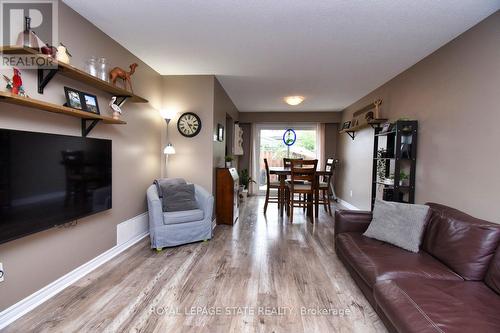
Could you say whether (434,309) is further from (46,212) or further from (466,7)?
(46,212)

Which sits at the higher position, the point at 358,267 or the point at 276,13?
the point at 276,13

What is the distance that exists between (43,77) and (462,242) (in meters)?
3.50

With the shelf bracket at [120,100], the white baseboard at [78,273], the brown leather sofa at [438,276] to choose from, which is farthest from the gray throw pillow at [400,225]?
the shelf bracket at [120,100]

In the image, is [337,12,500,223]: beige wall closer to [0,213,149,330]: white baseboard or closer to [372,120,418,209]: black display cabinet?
[372,120,418,209]: black display cabinet

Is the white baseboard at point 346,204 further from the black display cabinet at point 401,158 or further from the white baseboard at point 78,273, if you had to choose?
the white baseboard at point 78,273

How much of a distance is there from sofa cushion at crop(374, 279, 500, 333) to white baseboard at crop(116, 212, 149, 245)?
276cm

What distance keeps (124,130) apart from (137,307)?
6.50ft

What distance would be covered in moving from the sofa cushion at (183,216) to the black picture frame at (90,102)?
1.43 m

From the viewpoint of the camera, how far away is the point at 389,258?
77.3 inches

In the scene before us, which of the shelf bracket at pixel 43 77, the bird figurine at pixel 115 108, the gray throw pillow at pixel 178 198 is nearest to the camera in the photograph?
the shelf bracket at pixel 43 77

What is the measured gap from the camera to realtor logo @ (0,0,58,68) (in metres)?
1.67

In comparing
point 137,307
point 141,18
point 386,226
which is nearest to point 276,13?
point 141,18

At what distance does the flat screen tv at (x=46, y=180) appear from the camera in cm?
162

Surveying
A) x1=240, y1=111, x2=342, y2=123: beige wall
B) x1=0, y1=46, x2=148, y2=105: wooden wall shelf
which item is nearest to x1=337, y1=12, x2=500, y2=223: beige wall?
x1=240, y1=111, x2=342, y2=123: beige wall
